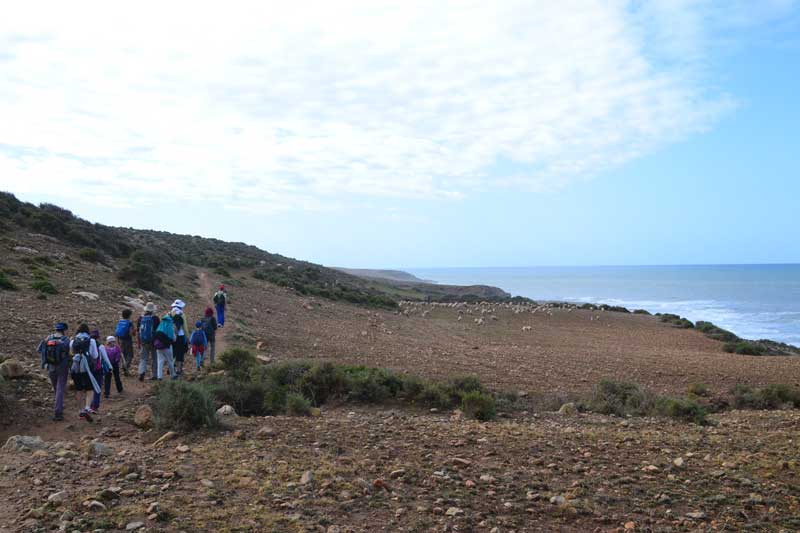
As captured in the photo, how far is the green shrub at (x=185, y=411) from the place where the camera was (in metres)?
8.23

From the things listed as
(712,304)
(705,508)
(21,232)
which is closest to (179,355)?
(705,508)

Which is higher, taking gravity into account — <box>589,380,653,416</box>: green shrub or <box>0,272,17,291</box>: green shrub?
<box>0,272,17,291</box>: green shrub

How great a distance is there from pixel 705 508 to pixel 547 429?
3.50 m

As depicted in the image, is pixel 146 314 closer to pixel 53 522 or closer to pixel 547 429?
pixel 53 522

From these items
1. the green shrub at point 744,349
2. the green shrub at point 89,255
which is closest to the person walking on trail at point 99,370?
the green shrub at point 89,255

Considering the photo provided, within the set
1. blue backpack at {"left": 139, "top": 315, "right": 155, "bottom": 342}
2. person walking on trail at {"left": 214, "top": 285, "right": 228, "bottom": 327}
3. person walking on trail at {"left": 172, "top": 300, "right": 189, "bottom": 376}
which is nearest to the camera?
blue backpack at {"left": 139, "top": 315, "right": 155, "bottom": 342}

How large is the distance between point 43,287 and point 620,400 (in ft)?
56.4

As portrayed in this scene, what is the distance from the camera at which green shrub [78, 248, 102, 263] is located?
2686 centimetres

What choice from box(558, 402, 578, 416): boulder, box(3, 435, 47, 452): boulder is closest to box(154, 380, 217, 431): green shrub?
box(3, 435, 47, 452): boulder

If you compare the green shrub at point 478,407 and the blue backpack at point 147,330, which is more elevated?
the blue backpack at point 147,330

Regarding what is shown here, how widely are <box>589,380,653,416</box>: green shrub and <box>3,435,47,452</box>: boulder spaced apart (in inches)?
373

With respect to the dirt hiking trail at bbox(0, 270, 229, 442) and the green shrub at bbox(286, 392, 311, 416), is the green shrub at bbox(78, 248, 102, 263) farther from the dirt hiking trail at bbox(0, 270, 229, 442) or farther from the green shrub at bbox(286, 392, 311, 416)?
the green shrub at bbox(286, 392, 311, 416)

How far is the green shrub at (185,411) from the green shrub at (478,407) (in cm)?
451

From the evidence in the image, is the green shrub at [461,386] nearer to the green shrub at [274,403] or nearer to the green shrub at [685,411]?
the green shrub at [274,403]
